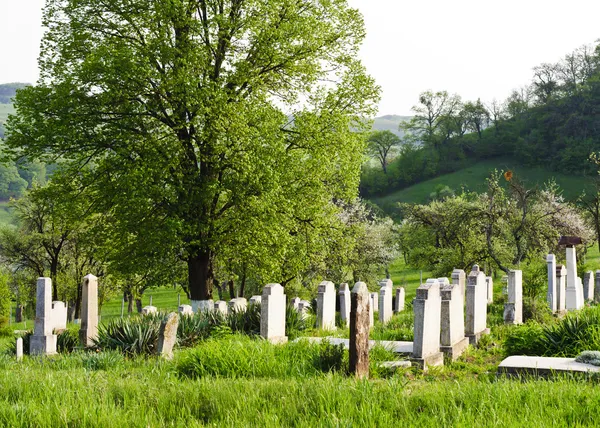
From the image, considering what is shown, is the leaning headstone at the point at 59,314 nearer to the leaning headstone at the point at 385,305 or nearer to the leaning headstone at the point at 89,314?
the leaning headstone at the point at 89,314

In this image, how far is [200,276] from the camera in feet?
76.2

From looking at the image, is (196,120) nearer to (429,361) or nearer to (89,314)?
(89,314)

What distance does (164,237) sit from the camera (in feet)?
68.2

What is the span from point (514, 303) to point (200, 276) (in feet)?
35.8

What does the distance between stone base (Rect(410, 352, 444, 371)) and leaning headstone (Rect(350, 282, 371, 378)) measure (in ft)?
8.14

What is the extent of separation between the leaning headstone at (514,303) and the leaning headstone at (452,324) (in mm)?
3593

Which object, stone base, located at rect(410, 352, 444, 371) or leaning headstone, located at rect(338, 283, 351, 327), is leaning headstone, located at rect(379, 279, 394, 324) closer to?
leaning headstone, located at rect(338, 283, 351, 327)

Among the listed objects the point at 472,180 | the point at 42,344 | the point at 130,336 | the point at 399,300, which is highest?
the point at 472,180

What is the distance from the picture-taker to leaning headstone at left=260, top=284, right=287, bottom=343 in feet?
47.5

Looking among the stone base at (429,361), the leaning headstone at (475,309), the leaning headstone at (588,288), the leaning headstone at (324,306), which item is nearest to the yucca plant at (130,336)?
the stone base at (429,361)

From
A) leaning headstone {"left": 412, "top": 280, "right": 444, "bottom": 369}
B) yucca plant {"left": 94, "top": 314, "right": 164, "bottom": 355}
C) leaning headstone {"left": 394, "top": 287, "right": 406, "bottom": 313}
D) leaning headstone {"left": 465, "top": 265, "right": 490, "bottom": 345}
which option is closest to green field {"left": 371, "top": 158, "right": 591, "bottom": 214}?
leaning headstone {"left": 394, "top": 287, "right": 406, "bottom": 313}

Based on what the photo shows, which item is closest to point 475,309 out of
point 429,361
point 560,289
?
point 429,361

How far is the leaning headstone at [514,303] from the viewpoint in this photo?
1691cm

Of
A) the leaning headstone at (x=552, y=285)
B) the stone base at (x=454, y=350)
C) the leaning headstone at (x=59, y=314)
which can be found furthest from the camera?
the leaning headstone at (x=59, y=314)
